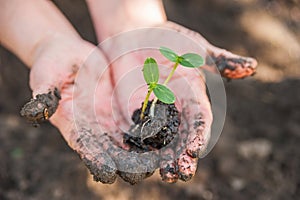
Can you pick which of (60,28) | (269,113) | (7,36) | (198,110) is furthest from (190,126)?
(269,113)

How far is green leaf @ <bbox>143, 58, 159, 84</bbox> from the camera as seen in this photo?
1354 millimetres

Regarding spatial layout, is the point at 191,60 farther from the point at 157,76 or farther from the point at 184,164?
the point at 184,164

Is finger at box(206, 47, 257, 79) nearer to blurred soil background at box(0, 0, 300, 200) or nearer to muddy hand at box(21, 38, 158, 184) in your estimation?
muddy hand at box(21, 38, 158, 184)

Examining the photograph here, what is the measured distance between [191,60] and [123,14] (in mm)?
644

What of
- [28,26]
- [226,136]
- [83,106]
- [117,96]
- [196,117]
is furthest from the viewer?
[226,136]

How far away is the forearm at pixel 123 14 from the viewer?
1.90m

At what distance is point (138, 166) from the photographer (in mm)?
1299

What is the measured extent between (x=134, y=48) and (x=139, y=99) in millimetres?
284

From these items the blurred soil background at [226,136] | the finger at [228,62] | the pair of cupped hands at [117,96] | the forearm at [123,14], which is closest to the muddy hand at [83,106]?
the pair of cupped hands at [117,96]

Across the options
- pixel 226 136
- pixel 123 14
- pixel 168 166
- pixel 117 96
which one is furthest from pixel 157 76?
pixel 226 136

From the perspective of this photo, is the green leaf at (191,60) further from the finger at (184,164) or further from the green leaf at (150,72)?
the finger at (184,164)

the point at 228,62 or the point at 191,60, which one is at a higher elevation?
the point at 191,60

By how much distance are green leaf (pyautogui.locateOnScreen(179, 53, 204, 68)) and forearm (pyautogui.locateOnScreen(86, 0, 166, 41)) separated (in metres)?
0.45

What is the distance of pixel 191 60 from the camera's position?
4.69 feet
